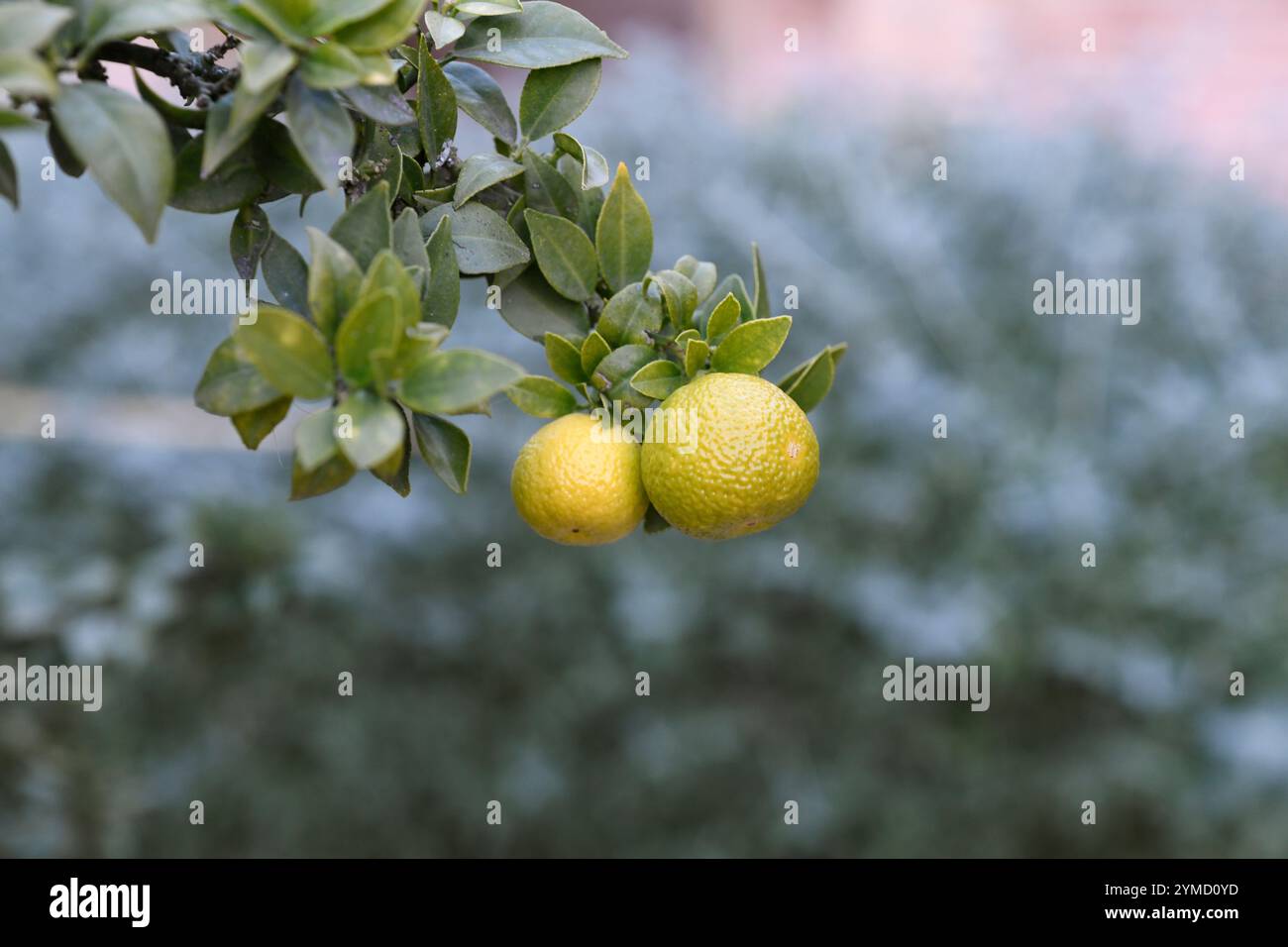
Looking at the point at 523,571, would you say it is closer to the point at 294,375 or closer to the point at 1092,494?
the point at 1092,494

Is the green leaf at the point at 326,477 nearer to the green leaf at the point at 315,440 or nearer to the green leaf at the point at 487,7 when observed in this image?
the green leaf at the point at 315,440

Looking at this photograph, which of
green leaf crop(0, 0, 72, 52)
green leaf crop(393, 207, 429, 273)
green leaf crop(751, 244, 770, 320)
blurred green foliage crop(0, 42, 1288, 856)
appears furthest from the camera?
blurred green foliage crop(0, 42, 1288, 856)

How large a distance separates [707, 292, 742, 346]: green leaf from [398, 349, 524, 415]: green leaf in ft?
0.46

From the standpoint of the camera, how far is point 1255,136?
8.38 ft

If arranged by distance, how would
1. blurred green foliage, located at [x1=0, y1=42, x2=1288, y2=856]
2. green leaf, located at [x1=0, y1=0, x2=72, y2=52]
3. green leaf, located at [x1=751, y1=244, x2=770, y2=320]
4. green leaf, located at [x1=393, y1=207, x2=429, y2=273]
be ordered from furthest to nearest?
blurred green foliage, located at [x1=0, y1=42, x2=1288, y2=856] < green leaf, located at [x1=751, y1=244, x2=770, y2=320] < green leaf, located at [x1=393, y1=207, x2=429, y2=273] < green leaf, located at [x1=0, y1=0, x2=72, y2=52]

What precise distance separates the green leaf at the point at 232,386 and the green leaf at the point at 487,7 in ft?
0.60

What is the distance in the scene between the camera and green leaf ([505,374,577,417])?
0.53 metres

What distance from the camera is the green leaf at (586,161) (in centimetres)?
54

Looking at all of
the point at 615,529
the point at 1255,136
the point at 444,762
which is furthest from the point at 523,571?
the point at 1255,136

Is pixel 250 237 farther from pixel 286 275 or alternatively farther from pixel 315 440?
pixel 315 440

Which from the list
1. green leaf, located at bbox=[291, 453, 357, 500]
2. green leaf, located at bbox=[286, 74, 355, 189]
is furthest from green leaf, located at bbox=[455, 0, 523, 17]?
green leaf, located at bbox=[291, 453, 357, 500]

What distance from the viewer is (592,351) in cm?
52

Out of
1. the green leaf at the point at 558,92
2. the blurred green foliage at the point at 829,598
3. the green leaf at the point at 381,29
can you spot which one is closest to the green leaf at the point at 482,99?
the green leaf at the point at 558,92

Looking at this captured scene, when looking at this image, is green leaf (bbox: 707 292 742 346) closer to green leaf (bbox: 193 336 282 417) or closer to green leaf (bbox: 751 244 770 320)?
green leaf (bbox: 751 244 770 320)
